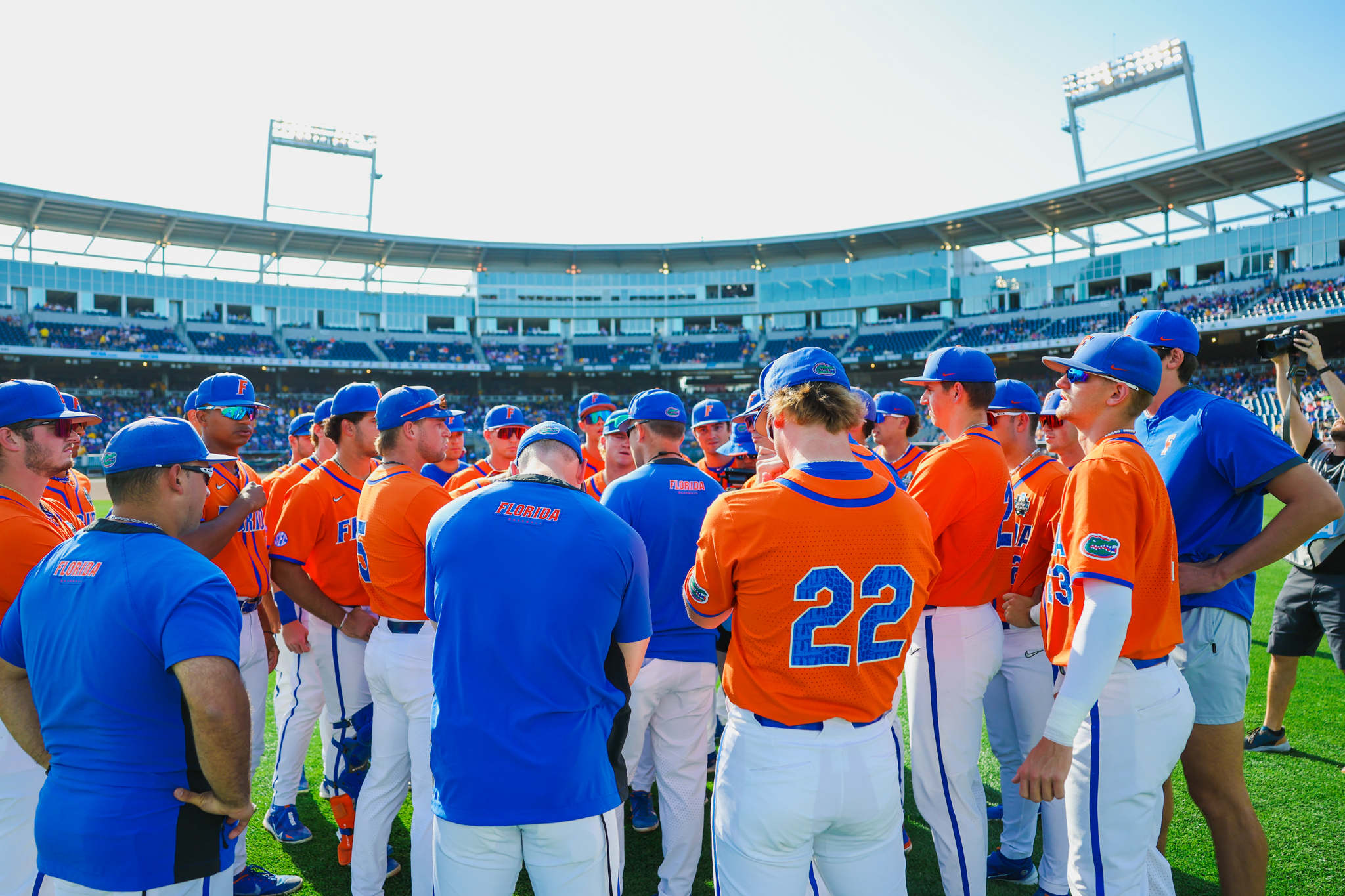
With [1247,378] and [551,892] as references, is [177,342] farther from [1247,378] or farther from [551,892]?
[1247,378]

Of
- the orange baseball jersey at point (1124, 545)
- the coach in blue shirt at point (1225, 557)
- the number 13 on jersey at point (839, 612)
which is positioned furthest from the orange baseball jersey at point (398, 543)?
the coach in blue shirt at point (1225, 557)

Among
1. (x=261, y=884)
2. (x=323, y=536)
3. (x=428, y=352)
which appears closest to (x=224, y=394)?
(x=323, y=536)

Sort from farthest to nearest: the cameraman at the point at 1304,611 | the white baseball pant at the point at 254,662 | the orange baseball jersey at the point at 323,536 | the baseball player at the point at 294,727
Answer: the cameraman at the point at 1304,611 → the baseball player at the point at 294,727 → the orange baseball jersey at the point at 323,536 → the white baseball pant at the point at 254,662

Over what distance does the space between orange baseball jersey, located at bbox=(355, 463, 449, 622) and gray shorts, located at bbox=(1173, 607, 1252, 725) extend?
3290 mm

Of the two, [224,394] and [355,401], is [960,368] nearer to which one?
[355,401]

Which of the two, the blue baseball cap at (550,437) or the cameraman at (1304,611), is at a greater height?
the blue baseball cap at (550,437)

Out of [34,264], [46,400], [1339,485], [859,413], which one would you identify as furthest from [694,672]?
[34,264]

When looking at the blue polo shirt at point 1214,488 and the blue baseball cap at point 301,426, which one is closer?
the blue polo shirt at point 1214,488

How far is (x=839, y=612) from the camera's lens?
2209mm

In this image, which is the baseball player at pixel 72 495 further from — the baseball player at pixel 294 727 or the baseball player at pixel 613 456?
the baseball player at pixel 613 456

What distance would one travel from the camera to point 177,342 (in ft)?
133

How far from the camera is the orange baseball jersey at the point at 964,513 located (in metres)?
3.17

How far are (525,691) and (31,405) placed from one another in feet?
8.29

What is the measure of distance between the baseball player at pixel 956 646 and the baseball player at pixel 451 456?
2396 mm
